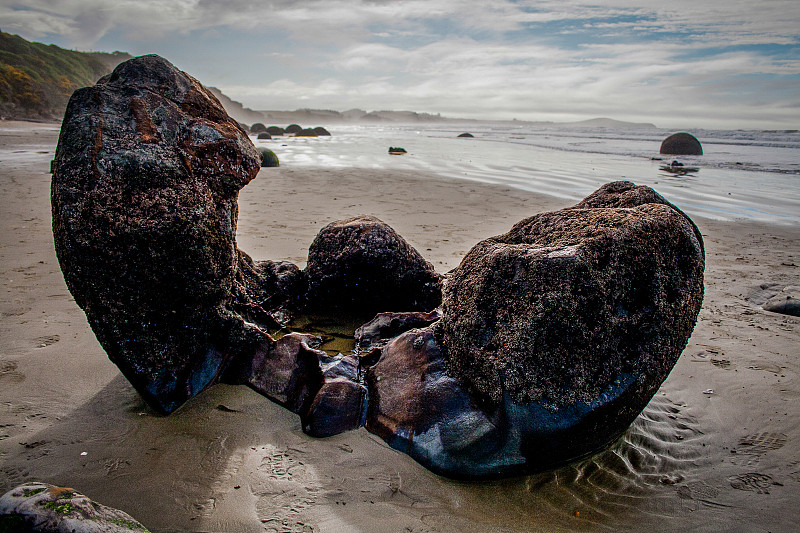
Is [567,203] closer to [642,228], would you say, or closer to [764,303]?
[764,303]

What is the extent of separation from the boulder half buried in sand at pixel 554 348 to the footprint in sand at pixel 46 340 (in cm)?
247

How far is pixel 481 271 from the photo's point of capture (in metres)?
2.68

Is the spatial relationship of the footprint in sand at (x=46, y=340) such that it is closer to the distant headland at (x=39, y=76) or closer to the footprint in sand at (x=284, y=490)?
the footprint in sand at (x=284, y=490)

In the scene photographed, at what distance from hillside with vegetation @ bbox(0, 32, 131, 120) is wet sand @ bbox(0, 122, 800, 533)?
42.6m

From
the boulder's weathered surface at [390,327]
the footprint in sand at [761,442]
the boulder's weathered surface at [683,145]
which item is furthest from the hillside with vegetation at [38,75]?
the footprint in sand at [761,442]

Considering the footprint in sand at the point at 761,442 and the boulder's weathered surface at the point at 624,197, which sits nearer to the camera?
the footprint in sand at the point at 761,442

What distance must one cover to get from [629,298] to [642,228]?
0.37 m

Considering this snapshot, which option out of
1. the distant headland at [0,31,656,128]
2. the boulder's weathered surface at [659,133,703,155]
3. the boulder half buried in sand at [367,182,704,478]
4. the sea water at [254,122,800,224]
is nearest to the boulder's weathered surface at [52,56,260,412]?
the boulder half buried in sand at [367,182,704,478]

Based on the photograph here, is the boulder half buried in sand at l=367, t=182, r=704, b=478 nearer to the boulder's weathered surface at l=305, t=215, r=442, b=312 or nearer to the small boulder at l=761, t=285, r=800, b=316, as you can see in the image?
the boulder's weathered surface at l=305, t=215, r=442, b=312

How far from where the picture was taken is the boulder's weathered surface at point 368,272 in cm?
407

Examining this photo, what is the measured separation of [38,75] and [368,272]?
53.9m

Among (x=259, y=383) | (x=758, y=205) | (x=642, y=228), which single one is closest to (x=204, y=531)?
(x=259, y=383)

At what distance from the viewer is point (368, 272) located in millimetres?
4109

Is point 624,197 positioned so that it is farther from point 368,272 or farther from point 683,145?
point 683,145
